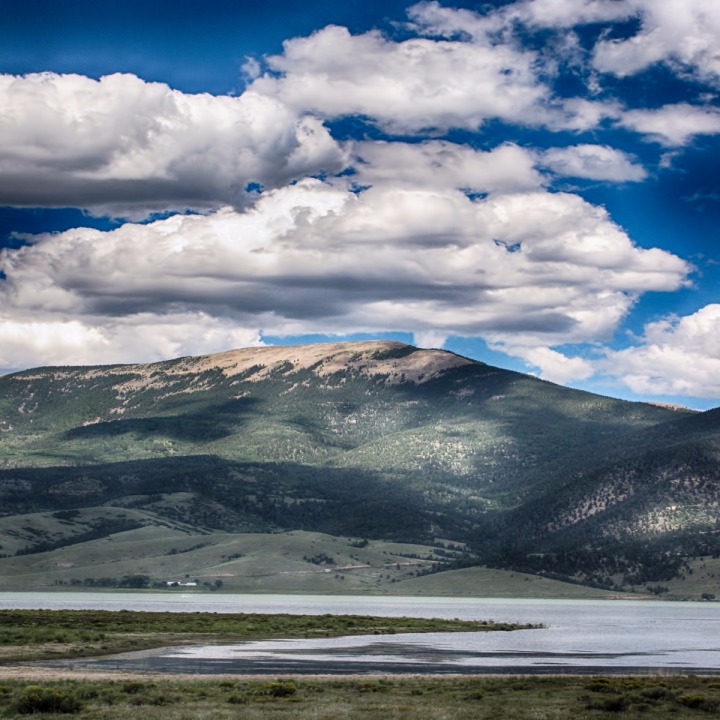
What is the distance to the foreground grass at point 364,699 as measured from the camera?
7331 cm

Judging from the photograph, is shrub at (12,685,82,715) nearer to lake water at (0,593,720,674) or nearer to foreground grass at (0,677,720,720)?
foreground grass at (0,677,720,720)

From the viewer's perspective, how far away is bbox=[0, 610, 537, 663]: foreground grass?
125656 mm

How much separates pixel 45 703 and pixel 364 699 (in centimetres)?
1991

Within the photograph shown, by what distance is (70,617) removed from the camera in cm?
18325

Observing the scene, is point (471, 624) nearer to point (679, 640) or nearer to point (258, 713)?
Answer: point (679, 640)

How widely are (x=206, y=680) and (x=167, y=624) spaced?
78357 mm

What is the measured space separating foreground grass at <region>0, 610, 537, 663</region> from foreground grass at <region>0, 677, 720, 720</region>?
30873 millimetres

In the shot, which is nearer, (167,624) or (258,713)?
(258,713)

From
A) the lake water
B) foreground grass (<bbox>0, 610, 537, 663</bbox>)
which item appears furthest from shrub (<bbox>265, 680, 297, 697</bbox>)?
foreground grass (<bbox>0, 610, 537, 663</bbox>)

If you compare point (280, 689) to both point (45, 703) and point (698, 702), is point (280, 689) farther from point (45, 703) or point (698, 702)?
point (698, 702)

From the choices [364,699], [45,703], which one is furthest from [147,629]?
[45,703]

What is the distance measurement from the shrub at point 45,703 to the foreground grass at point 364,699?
0.06 m

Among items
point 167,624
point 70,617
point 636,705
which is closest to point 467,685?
point 636,705

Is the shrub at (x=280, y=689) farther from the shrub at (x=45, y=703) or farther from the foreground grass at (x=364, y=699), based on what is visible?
the shrub at (x=45, y=703)
